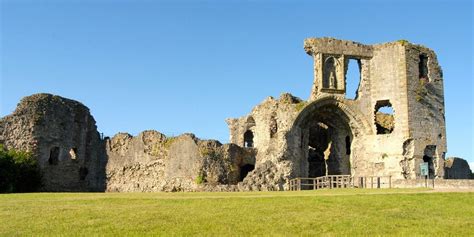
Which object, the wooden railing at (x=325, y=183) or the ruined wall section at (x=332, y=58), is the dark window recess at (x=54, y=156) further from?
the ruined wall section at (x=332, y=58)

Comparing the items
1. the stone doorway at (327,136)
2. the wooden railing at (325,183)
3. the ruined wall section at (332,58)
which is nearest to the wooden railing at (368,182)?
the wooden railing at (325,183)

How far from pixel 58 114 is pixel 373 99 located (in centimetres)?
A: 1998

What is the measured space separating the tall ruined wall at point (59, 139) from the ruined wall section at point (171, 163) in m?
1.50

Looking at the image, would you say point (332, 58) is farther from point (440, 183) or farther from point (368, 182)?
point (440, 183)

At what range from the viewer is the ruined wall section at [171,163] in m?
32.1

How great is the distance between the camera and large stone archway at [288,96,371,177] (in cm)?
3369

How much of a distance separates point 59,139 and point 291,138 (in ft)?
49.1

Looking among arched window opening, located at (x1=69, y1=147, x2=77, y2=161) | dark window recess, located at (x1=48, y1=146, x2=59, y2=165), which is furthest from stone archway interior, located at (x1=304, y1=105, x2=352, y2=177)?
dark window recess, located at (x1=48, y1=146, x2=59, y2=165)

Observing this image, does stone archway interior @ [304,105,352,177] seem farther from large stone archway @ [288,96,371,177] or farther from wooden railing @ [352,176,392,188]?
wooden railing @ [352,176,392,188]

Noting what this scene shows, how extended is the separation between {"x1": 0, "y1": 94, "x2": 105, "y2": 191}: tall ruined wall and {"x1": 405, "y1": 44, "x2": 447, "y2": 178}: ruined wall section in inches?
799

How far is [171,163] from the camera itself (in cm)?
3394

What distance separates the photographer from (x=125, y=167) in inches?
1439

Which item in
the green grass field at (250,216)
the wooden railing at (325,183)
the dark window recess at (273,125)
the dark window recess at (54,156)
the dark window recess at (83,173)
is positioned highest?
the dark window recess at (273,125)

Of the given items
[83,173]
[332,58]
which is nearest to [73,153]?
[83,173]
